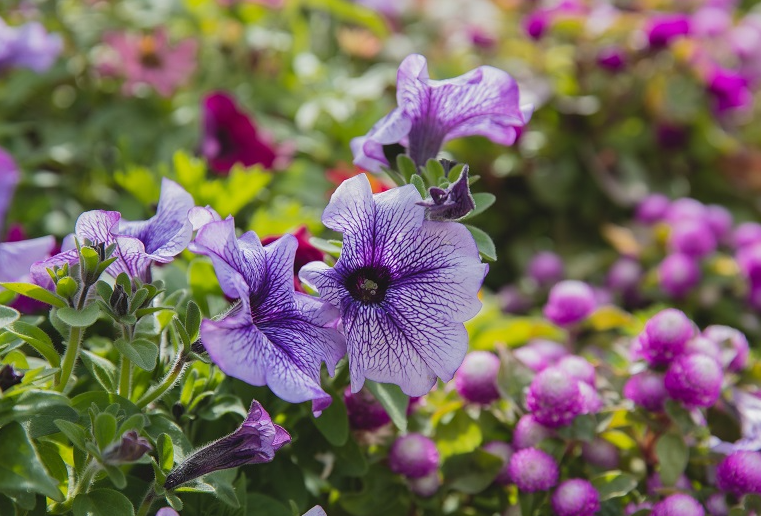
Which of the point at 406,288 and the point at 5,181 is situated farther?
the point at 5,181

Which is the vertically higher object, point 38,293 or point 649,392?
point 38,293

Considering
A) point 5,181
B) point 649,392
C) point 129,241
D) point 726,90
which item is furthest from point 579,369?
point 726,90

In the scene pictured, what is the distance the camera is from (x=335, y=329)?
866 millimetres

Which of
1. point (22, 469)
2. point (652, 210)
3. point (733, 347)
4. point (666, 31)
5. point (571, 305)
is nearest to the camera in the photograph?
point (22, 469)

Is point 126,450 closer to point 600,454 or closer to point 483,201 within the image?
point 483,201

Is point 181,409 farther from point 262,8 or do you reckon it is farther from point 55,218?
point 262,8

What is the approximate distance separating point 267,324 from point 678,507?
1.93 feet

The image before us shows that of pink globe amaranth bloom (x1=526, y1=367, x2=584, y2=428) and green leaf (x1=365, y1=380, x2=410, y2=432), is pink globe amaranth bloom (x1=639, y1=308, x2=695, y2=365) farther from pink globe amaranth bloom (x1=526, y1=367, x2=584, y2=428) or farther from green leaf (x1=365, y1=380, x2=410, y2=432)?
green leaf (x1=365, y1=380, x2=410, y2=432)

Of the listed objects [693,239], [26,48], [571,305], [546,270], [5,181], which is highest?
Result: [26,48]

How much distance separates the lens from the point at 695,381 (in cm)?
106

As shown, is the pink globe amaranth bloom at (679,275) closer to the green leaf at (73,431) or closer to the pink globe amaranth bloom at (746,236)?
the pink globe amaranth bloom at (746,236)

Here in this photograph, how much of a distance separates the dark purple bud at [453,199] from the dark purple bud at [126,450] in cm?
37

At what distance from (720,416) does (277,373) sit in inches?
32.0

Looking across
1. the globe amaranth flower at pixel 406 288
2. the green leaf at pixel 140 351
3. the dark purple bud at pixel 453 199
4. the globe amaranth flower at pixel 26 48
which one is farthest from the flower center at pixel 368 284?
the globe amaranth flower at pixel 26 48
